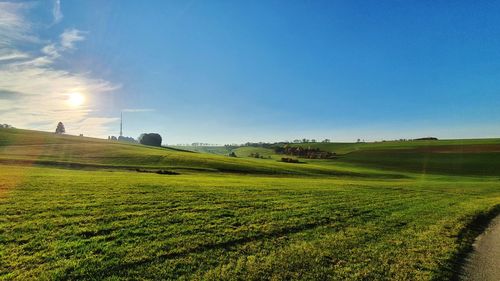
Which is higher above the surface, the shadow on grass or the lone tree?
the lone tree

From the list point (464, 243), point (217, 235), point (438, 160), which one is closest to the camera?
point (217, 235)

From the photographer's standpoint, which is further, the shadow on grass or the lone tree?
the lone tree

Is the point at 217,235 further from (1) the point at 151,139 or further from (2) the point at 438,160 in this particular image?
(1) the point at 151,139

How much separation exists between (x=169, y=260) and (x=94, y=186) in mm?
17336

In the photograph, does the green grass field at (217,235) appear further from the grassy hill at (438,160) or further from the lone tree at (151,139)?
the lone tree at (151,139)

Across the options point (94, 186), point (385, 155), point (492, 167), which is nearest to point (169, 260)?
point (94, 186)

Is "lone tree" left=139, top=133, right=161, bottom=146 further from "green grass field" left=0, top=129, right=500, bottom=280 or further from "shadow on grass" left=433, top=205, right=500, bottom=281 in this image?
"shadow on grass" left=433, top=205, right=500, bottom=281

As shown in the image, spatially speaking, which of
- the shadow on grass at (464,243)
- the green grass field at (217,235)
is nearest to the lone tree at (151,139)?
the green grass field at (217,235)

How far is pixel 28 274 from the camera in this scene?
9.18 m

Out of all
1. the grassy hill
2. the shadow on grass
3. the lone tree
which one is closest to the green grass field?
the shadow on grass

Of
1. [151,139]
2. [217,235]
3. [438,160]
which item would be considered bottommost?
[217,235]

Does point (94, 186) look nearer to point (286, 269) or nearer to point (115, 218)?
point (115, 218)

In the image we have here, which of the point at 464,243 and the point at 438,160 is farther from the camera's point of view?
the point at 438,160

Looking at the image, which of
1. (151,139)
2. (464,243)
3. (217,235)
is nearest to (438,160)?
(464,243)
